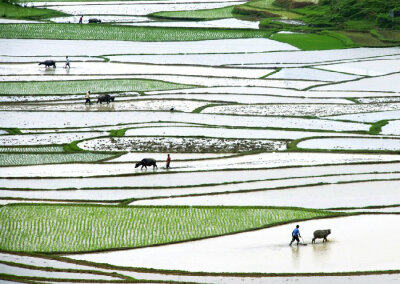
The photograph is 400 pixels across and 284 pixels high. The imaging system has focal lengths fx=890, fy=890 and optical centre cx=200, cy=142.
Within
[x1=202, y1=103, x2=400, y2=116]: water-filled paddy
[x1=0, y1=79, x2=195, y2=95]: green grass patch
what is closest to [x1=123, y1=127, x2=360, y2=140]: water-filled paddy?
[x1=202, y1=103, x2=400, y2=116]: water-filled paddy

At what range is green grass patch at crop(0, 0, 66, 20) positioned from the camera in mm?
56625

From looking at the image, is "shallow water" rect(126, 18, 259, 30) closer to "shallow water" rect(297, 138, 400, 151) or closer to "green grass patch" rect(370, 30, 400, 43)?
"green grass patch" rect(370, 30, 400, 43)

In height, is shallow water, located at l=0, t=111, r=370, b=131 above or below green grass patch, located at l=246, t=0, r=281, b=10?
below

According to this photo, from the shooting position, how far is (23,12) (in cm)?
5897

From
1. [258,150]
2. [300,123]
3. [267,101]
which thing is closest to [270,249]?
[258,150]

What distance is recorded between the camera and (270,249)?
57.1 feet

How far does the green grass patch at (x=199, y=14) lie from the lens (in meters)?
59.9

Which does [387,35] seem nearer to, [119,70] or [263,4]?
[263,4]

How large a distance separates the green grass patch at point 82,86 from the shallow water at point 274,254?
20549 mm

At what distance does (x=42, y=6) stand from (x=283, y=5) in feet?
56.4

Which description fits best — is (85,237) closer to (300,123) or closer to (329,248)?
(329,248)

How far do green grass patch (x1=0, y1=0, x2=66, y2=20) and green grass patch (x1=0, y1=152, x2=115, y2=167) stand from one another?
31.2 metres

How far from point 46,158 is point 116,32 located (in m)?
27.9

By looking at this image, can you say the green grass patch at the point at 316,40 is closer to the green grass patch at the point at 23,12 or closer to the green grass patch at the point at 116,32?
the green grass patch at the point at 116,32
